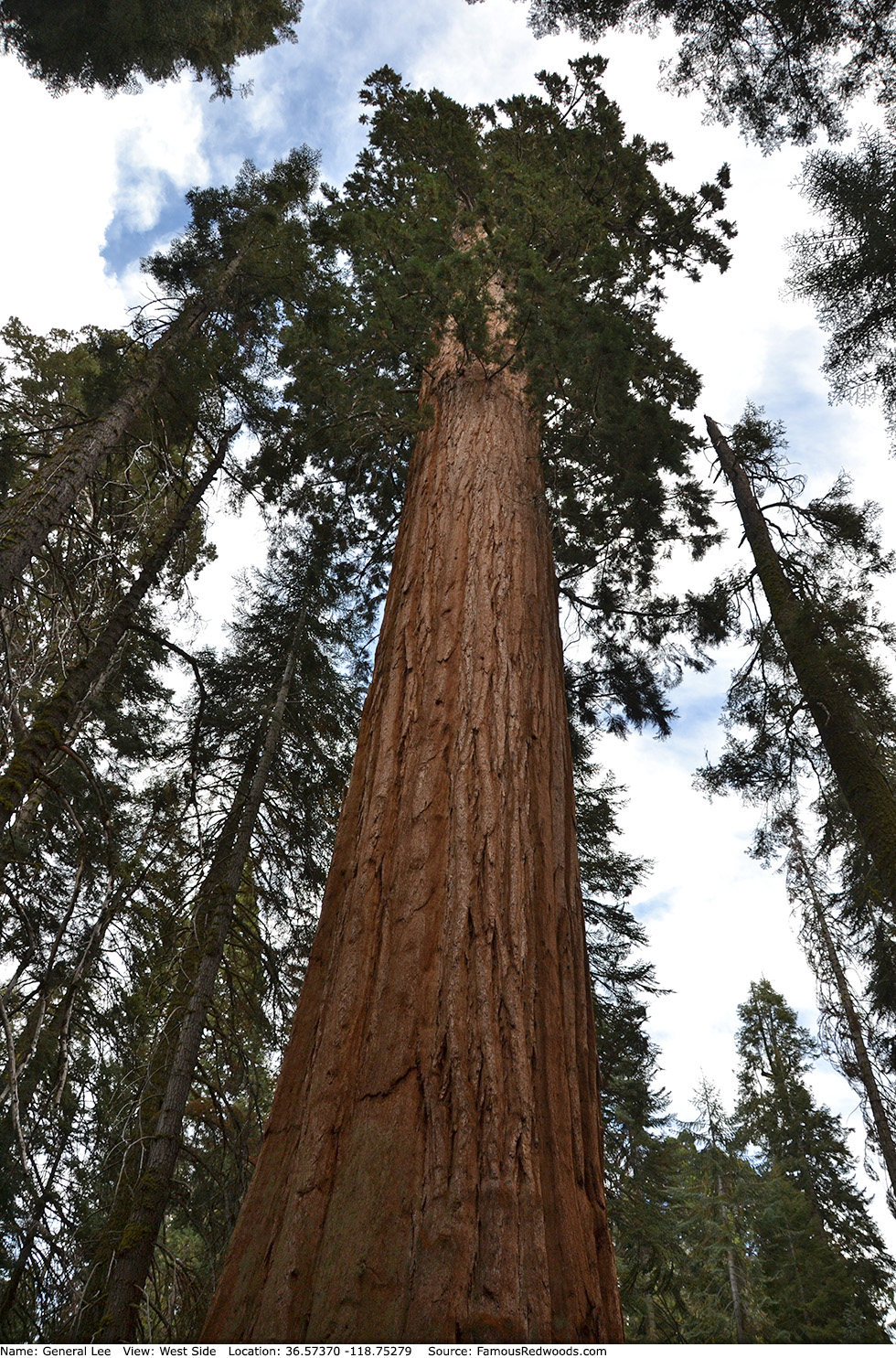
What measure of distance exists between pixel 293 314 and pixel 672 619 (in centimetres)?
515

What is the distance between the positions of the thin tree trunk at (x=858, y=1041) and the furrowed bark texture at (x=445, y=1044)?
12.5m

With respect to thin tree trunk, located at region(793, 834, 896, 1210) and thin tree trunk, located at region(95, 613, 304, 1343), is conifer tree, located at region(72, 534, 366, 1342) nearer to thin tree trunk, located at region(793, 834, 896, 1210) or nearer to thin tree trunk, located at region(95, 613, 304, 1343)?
thin tree trunk, located at region(95, 613, 304, 1343)

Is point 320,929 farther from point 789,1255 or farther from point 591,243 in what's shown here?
point 789,1255

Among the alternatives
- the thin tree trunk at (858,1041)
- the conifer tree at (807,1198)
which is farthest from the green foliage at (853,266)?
the conifer tree at (807,1198)

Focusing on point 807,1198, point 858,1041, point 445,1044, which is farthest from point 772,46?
point 807,1198

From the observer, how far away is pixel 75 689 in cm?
505

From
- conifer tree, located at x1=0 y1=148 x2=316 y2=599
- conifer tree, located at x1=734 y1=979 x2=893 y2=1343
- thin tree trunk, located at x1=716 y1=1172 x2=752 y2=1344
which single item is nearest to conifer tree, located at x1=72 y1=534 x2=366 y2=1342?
conifer tree, located at x1=0 y1=148 x2=316 y2=599

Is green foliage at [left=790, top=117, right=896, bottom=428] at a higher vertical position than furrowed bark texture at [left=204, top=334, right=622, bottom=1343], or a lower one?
higher

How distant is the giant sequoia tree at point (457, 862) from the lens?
150cm

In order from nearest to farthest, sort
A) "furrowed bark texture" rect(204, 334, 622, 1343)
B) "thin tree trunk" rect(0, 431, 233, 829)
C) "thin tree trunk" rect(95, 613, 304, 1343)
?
"furrowed bark texture" rect(204, 334, 622, 1343)
"thin tree trunk" rect(0, 431, 233, 829)
"thin tree trunk" rect(95, 613, 304, 1343)

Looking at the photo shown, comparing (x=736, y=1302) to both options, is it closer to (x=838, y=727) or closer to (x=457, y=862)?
(x=838, y=727)

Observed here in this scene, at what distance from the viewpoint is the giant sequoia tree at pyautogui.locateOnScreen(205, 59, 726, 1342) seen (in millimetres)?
1497

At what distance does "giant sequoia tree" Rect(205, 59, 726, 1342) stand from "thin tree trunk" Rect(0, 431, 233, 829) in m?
2.00

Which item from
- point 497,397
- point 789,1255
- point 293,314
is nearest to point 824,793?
point 497,397
